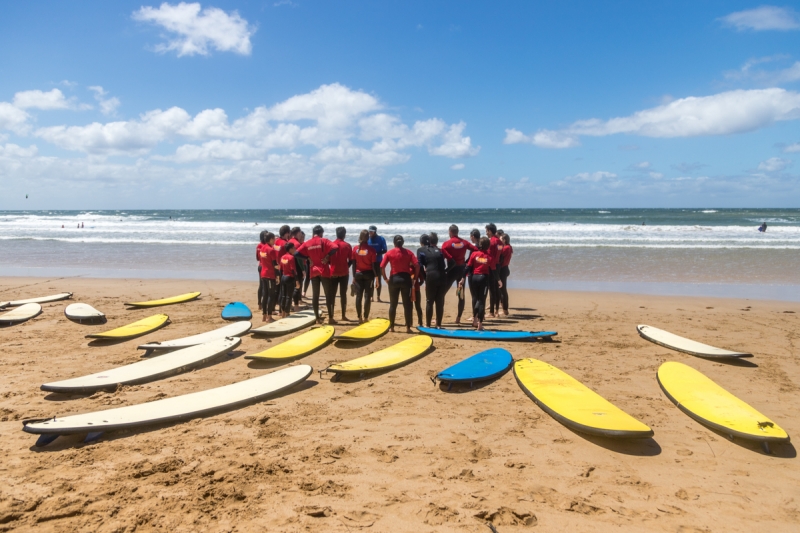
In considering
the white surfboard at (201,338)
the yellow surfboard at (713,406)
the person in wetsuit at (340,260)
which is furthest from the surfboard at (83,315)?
the yellow surfboard at (713,406)

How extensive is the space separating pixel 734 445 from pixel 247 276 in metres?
12.5

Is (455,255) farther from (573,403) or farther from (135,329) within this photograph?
(135,329)

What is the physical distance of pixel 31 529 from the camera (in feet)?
9.03

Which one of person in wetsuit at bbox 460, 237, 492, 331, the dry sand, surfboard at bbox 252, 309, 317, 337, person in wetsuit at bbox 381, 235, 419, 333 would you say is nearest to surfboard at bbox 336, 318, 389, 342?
person in wetsuit at bbox 381, 235, 419, 333

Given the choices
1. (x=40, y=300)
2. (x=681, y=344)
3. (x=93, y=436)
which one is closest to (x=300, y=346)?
(x=93, y=436)

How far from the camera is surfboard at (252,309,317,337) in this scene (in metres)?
7.33

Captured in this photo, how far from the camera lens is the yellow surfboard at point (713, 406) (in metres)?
3.84

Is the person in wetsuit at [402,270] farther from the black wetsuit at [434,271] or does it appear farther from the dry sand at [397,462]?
the dry sand at [397,462]

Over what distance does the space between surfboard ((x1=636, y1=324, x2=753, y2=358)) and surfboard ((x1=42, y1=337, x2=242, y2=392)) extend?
19.4ft

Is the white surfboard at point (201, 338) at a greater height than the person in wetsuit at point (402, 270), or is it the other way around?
the person in wetsuit at point (402, 270)

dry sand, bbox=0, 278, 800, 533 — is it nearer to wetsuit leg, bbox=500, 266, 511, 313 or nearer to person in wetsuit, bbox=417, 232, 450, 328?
person in wetsuit, bbox=417, 232, 450, 328

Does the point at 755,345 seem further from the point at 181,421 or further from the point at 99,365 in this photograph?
the point at 99,365

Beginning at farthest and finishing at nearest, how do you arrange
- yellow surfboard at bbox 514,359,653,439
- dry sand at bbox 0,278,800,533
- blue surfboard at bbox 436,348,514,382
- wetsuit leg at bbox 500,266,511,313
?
wetsuit leg at bbox 500,266,511,313 < blue surfboard at bbox 436,348,514,382 < yellow surfboard at bbox 514,359,653,439 < dry sand at bbox 0,278,800,533

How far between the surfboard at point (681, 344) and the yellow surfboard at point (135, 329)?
7.63 metres
